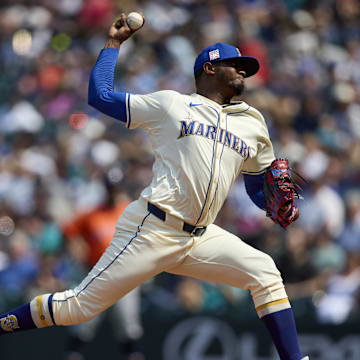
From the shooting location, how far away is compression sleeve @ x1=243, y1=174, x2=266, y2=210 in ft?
17.3

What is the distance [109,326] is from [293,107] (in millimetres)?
4391

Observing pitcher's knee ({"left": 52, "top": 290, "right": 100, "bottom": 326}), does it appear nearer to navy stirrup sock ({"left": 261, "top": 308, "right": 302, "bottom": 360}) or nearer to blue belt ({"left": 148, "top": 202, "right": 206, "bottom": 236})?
blue belt ({"left": 148, "top": 202, "right": 206, "bottom": 236})

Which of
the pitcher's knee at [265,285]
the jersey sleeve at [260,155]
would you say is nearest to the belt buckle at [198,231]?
the pitcher's knee at [265,285]

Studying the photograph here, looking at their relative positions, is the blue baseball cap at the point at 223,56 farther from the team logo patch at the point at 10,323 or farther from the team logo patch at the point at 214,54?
the team logo patch at the point at 10,323

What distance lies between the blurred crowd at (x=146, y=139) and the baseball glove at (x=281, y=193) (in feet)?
8.80

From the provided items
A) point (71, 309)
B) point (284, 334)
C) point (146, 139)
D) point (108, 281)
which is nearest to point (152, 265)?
point (108, 281)

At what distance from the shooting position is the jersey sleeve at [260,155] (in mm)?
5070

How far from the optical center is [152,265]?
4.78 m

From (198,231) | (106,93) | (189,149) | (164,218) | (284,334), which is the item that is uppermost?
(106,93)

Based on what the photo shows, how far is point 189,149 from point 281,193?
2.33 feet

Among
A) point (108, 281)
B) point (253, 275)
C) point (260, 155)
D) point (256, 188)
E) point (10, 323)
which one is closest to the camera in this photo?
point (108, 281)

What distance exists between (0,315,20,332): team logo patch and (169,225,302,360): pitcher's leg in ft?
3.55

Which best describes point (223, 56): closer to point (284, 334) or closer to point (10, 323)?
point (284, 334)

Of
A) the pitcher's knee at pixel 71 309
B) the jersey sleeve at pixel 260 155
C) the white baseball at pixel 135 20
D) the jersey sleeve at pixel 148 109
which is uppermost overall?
the white baseball at pixel 135 20
